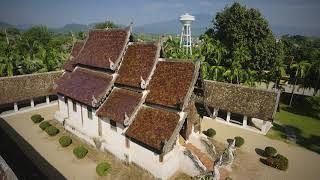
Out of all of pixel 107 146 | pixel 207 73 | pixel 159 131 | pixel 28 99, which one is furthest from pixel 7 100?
pixel 207 73

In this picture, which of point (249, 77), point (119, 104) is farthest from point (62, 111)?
point (249, 77)

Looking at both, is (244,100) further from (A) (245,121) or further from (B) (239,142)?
(B) (239,142)

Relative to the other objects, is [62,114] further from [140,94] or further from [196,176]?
[196,176]

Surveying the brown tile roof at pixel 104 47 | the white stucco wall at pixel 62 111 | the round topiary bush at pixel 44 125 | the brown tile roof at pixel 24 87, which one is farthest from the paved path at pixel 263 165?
the brown tile roof at pixel 24 87

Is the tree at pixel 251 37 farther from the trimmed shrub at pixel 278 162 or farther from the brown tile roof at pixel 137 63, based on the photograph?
the brown tile roof at pixel 137 63

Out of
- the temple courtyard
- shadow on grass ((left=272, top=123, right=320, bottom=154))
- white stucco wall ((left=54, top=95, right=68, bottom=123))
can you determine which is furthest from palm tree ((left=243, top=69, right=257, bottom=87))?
white stucco wall ((left=54, top=95, right=68, bottom=123))

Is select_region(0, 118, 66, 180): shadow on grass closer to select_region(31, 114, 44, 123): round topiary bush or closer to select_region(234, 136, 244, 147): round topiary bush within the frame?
select_region(31, 114, 44, 123): round topiary bush
